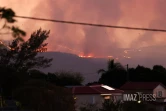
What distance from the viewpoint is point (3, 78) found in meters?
46.7

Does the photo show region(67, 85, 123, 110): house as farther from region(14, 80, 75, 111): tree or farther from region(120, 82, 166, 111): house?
region(14, 80, 75, 111): tree

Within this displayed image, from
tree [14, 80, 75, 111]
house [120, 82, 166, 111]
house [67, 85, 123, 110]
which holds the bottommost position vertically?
tree [14, 80, 75, 111]

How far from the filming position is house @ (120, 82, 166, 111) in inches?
2372

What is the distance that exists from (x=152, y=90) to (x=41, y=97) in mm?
32764

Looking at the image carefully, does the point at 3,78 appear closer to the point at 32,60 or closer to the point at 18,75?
the point at 18,75

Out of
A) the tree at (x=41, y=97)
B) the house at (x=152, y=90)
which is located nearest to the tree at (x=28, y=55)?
the house at (x=152, y=90)

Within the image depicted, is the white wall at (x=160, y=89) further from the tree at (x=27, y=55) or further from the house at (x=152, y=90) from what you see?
the tree at (x=27, y=55)

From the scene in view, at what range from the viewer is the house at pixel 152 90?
6024 centimetres

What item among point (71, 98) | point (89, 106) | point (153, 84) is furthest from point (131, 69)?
point (71, 98)

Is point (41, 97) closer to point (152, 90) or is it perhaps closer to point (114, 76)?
point (152, 90)

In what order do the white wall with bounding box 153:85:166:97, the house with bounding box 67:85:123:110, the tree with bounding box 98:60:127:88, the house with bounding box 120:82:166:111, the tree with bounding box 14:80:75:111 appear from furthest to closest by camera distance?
1. the tree with bounding box 98:60:127:88
2. the white wall with bounding box 153:85:166:97
3. the house with bounding box 120:82:166:111
4. the house with bounding box 67:85:123:110
5. the tree with bounding box 14:80:75:111

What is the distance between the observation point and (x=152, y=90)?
63.6 m

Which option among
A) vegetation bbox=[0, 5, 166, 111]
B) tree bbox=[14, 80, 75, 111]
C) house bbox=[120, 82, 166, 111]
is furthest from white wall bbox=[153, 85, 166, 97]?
tree bbox=[14, 80, 75, 111]

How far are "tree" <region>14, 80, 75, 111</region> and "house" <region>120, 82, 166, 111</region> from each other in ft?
81.4
